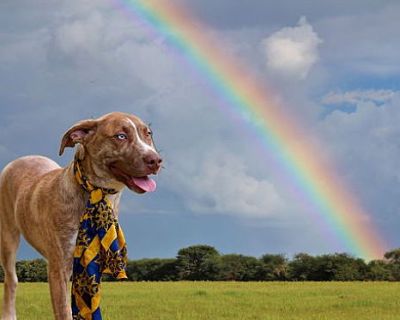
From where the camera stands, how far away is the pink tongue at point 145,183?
6.71 m

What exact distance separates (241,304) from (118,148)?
28.2 ft

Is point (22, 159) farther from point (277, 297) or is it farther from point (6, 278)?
point (277, 297)

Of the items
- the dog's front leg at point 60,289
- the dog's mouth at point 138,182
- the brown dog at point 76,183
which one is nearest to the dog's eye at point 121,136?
the brown dog at point 76,183

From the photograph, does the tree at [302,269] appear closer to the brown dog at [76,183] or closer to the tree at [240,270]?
the tree at [240,270]

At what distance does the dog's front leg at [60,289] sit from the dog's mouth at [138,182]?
3.84ft

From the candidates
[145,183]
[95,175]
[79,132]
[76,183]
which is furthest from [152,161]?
[76,183]

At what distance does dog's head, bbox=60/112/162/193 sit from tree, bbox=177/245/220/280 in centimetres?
1691

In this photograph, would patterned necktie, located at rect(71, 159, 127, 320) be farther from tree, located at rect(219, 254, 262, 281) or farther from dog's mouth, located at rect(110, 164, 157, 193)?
tree, located at rect(219, 254, 262, 281)

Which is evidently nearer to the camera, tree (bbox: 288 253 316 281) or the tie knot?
the tie knot

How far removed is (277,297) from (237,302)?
1509mm

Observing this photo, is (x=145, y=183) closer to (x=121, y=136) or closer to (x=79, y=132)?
(x=121, y=136)

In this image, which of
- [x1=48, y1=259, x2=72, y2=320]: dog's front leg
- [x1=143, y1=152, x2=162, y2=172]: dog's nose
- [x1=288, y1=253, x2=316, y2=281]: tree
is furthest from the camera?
[x1=288, y1=253, x2=316, y2=281]: tree

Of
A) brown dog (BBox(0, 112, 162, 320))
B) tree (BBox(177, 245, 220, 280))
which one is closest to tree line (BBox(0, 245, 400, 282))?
tree (BBox(177, 245, 220, 280))

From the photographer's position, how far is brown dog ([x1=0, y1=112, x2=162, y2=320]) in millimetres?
6746
